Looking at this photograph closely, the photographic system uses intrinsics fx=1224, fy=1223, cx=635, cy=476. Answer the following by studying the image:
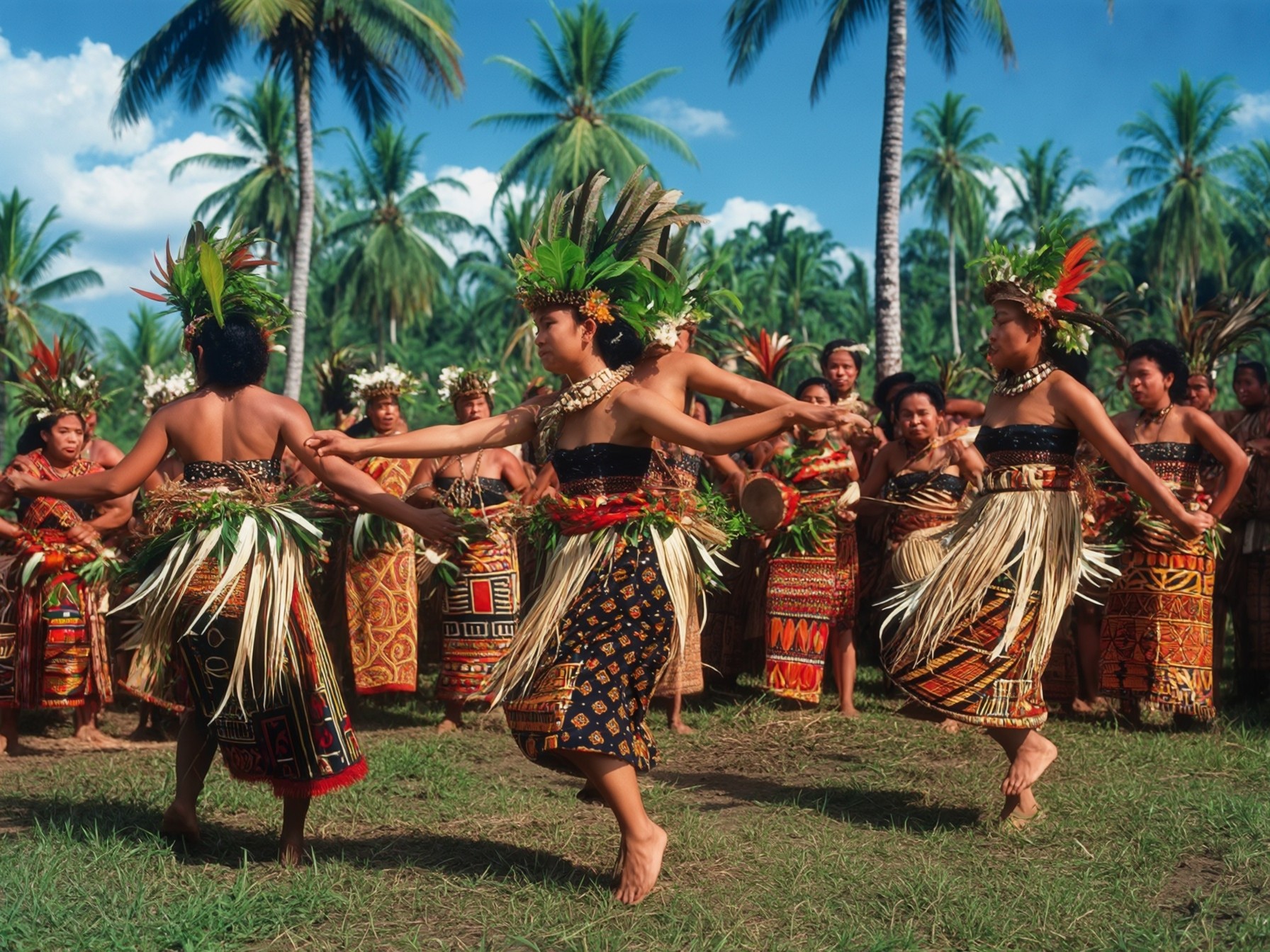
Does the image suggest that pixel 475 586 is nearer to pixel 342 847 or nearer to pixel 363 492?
pixel 342 847

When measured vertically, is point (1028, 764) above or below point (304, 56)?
below

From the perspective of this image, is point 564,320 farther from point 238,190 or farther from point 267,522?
point 238,190

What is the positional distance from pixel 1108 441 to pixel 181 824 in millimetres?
3306

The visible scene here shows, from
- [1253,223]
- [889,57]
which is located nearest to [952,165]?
[1253,223]

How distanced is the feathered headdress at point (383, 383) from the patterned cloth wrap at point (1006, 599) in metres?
3.55

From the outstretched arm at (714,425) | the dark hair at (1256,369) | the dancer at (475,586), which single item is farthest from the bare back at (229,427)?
the dark hair at (1256,369)

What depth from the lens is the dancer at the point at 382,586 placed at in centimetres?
654

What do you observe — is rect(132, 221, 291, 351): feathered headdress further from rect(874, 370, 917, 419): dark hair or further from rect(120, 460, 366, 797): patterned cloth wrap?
rect(874, 370, 917, 419): dark hair

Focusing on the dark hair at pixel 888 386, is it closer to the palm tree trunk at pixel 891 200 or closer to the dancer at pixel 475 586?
the dancer at pixel 475 586

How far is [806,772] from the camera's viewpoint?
17.0 ft

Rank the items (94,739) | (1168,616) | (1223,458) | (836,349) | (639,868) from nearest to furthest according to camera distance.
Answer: (639,868), (1223,458), (1168,616), (94,739), (836,349)

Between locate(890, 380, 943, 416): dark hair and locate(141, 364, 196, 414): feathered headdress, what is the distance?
401 cm

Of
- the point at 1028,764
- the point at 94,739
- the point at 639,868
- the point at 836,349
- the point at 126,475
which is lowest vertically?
the point at 94,739

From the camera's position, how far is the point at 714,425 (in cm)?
349
